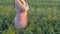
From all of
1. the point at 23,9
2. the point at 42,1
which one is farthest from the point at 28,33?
the point at 42,1

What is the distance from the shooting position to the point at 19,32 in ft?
16.0

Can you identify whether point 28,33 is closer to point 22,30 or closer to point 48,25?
point 22,30

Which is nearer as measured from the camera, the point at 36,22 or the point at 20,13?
the point at 20,13

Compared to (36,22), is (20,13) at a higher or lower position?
higher

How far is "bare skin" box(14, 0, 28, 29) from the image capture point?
4711mm

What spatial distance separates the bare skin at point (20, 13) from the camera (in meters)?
4.71

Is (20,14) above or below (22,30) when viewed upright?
above

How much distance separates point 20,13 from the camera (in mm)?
4801

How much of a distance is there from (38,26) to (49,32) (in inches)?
11.5

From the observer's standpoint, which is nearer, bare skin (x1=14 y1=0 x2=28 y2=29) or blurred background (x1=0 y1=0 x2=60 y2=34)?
bare skin (x1=14 y1=0 x2=28 y2=29)

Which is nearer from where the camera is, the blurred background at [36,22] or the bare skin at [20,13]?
the bare skin at [20,13]

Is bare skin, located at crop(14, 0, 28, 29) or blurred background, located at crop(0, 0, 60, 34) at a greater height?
bare skin, located at crop(14, 0, 28, 29)

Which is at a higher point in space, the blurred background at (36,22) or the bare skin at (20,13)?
the bare skin at (20,13)

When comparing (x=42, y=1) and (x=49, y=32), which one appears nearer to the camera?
(x=49, y=32)
